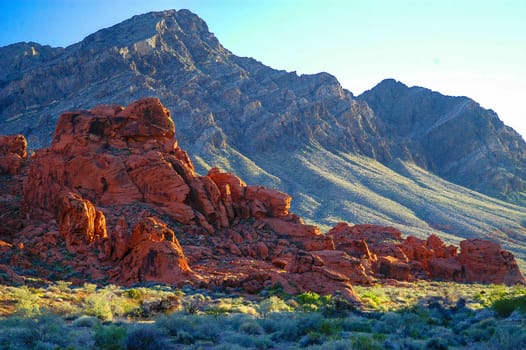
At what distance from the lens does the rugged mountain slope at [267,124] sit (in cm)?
9681

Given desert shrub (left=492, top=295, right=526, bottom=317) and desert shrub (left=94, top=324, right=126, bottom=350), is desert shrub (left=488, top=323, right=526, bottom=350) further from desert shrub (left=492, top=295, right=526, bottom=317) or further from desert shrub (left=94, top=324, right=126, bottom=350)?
desert shrub (left=94, top=324, right=126, bottom=350)

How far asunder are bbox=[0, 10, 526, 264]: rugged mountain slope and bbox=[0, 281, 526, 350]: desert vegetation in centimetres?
6113

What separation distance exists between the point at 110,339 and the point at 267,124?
117695mm

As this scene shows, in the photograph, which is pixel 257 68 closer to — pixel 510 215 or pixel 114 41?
pixel 114 41

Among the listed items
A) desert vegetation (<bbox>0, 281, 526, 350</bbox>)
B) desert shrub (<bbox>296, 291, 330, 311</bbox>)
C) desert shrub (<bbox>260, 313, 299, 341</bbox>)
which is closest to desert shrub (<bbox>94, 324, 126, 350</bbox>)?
desert vegetation (<bbox>0, 281, 526, 350</bbox>)

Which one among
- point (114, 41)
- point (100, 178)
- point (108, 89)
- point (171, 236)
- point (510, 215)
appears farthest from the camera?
point (114, 41)

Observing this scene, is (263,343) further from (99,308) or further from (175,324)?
Result: (99,308)

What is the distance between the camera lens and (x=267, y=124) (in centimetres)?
12875

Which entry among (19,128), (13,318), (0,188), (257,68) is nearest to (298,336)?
(13,318)

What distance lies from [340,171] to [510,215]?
3540 cm

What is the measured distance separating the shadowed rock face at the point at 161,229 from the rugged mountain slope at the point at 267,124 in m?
42.9

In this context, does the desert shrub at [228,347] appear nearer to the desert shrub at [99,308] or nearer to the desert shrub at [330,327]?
the desert shrub at [330,327]

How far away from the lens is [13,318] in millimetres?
14000

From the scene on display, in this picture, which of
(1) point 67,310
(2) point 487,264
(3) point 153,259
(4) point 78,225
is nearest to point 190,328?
(1) point 67,310
